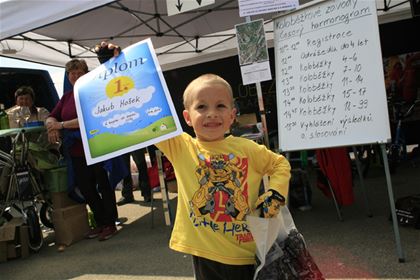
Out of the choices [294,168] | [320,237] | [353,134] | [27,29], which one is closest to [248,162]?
[353,134]

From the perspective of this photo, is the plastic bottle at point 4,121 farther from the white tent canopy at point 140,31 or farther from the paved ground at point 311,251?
the paved ground at point 311,251

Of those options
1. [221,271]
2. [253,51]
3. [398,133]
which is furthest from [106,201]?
[398,133]

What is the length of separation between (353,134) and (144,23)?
452cm

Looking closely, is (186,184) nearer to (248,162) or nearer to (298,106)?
(248,162)

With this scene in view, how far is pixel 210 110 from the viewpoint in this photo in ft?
5.82

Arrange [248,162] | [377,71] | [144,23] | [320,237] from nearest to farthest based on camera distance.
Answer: [248,162], [377,71], [320,237], [144,23]

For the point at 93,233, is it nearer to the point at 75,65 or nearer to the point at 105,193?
the point at 105,193

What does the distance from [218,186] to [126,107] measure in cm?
59

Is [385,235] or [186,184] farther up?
[186,184]

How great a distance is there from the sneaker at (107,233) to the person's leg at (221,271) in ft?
9.19

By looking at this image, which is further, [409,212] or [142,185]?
[142,185]

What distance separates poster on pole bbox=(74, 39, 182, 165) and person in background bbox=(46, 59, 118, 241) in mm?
2135

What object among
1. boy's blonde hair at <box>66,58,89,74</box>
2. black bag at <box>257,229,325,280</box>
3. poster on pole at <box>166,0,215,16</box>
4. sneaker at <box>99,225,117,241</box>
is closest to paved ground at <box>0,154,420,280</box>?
sneaker at <box>99,225,117,241</box>

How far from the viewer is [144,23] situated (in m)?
6.50
